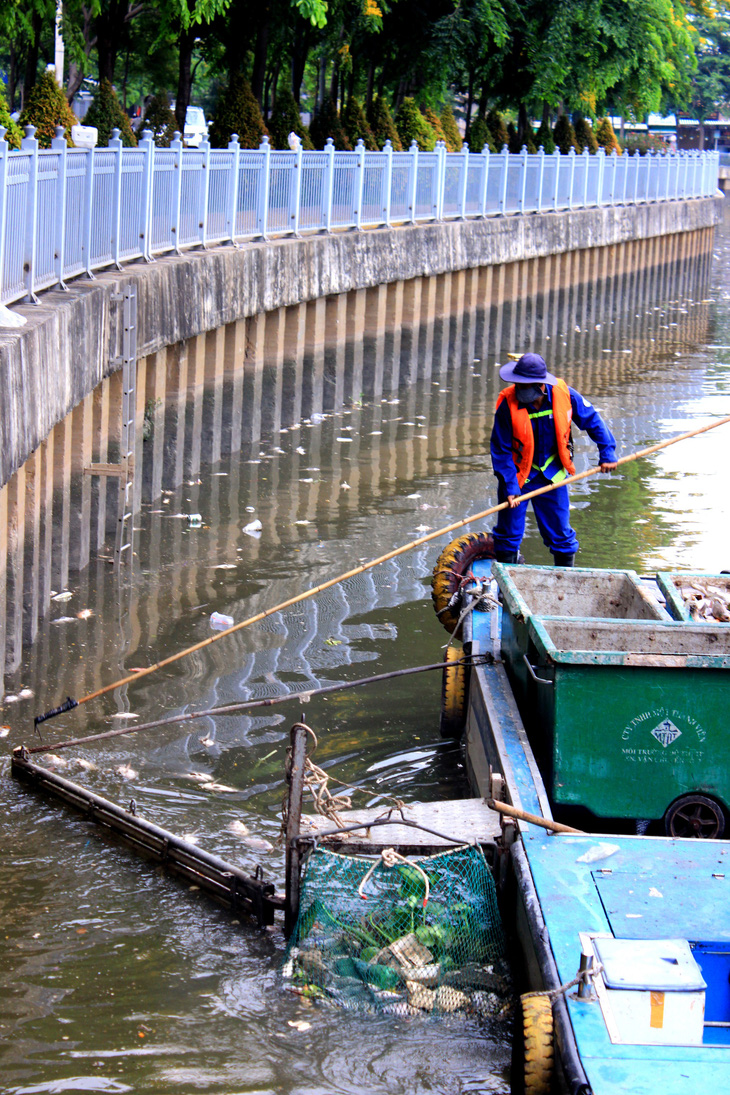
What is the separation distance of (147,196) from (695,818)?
346 inches

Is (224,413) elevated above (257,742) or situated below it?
above

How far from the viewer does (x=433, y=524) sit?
13.0 meters

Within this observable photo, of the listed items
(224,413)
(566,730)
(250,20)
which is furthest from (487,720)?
(250,20)

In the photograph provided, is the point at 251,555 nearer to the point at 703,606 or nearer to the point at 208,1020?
the point at 703,606

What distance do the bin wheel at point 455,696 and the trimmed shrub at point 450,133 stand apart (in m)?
24.2

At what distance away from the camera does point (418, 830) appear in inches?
231

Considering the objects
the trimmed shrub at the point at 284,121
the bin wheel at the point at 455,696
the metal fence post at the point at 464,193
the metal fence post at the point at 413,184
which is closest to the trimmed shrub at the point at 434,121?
the metal fence post at the point at 464,193

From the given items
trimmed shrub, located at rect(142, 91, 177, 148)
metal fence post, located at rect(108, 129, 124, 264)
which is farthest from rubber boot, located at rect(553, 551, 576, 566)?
trimmed shrub, located at rect(142, 91, 177, 148)

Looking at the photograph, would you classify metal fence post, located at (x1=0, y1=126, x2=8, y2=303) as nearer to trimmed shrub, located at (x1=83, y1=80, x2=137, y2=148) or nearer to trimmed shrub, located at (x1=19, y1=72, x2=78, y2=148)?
trimmed shrub, located at (x1=19, y1=72, x2=78, y2=148)

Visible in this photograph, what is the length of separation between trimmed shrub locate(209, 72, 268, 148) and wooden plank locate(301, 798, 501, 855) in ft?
52.0

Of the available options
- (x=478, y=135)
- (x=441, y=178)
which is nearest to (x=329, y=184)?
(x=441, y=178)

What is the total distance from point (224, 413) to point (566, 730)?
32.8 feet

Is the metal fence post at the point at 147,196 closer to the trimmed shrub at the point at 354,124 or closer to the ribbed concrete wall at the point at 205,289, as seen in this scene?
the ribbed concrete wall at the point at 205,289

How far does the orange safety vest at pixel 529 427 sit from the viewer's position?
8.54 metres
